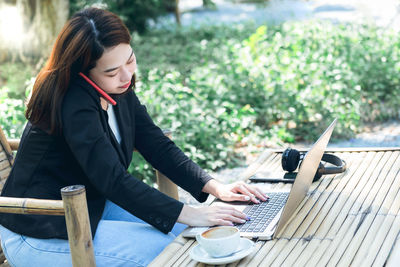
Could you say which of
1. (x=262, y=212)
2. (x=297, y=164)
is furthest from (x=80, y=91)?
(x=297, y=164)

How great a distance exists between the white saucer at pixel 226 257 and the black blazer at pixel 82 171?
30cm

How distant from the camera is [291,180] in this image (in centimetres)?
227

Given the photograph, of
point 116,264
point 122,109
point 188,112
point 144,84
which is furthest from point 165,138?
point 144,84

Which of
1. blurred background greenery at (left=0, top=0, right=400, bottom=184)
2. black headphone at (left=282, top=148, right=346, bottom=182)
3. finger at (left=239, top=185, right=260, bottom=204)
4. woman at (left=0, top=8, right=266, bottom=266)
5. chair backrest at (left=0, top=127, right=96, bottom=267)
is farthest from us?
blurred background greenery at (left=0, top=0, right=400, bottom=184)

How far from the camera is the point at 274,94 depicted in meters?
5.11

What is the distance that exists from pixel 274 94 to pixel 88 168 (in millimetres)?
3343

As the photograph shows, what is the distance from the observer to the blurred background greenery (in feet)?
15.2

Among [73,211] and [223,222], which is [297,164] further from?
[73,211]

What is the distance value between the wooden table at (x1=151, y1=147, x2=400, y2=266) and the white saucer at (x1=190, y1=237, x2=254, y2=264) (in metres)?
0.02

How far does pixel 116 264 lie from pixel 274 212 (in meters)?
0.55

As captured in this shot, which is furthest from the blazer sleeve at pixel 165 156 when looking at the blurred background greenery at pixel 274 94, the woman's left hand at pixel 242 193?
the blurred background greenery at pixel 274 94

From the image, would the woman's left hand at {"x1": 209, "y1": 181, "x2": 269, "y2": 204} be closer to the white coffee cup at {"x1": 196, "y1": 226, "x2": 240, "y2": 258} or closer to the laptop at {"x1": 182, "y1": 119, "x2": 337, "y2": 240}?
the laptop at {"x1": 182, "y1": 119, "x2": 337, "y2": 240}

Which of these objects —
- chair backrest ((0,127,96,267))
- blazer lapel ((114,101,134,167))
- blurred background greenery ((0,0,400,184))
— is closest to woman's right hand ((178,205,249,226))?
chair backrest ((0,127,96,267))

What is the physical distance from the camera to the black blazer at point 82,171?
1966 millimetres
